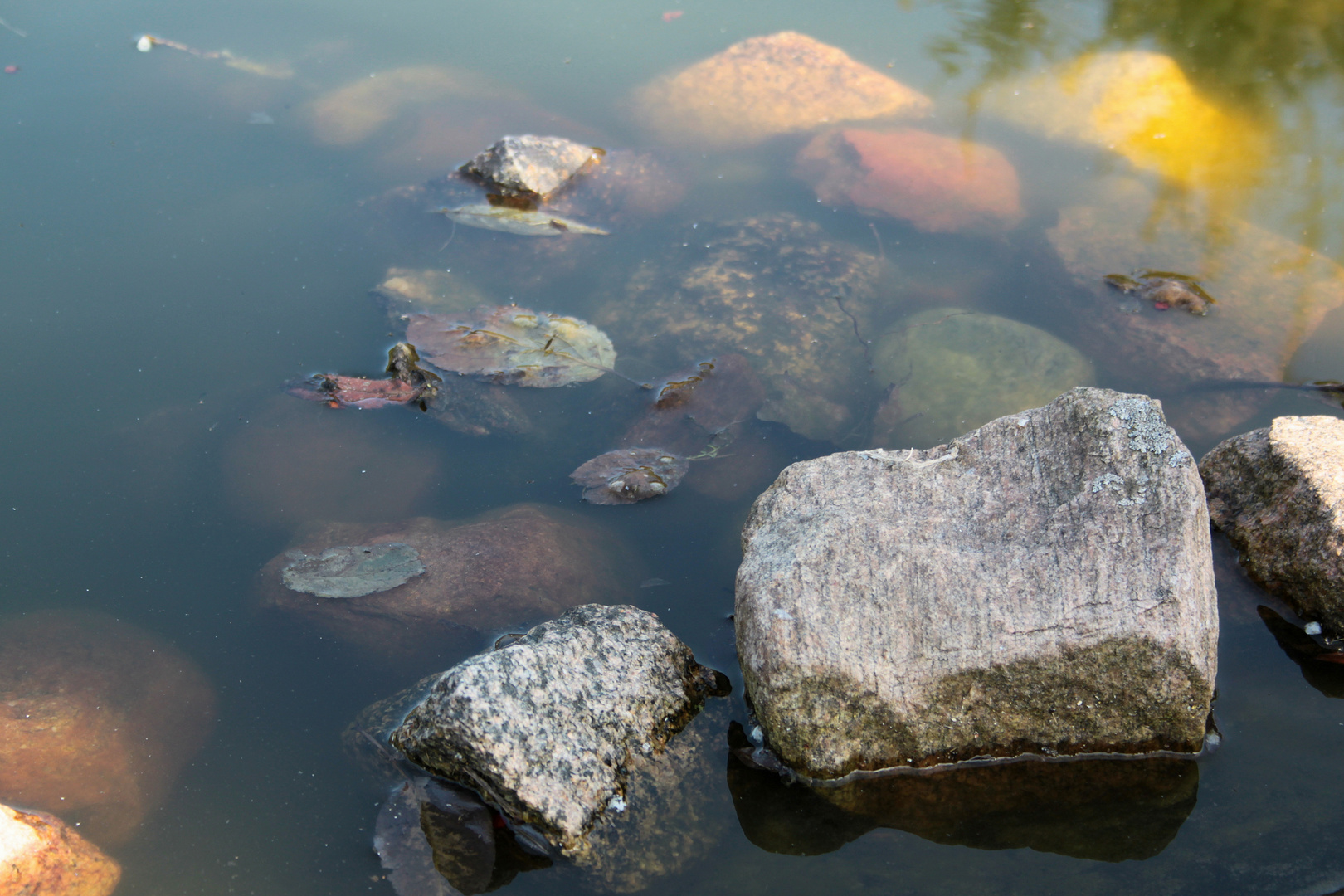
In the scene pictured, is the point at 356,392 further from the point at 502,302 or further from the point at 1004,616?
the point at 1004,616

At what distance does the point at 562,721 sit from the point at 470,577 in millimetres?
925

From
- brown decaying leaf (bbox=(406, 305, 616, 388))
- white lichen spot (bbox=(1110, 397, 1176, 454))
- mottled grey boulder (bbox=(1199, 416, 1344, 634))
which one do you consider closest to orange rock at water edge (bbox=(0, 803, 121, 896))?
brown decaying leaf (bbox=(406, 305, 616, 388))

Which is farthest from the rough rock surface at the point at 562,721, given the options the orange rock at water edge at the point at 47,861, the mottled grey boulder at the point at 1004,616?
the orange rock at water edge at the point at 47,861

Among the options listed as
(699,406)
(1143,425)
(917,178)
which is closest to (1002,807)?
(1143,425)

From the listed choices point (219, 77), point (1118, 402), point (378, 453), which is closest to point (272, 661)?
point (378, 453)

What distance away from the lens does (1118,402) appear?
2701 millimetres

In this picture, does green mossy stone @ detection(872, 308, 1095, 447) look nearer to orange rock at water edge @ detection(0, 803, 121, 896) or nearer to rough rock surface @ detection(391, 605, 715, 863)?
rough rock surface @ detection(391, 605, 715, 863)

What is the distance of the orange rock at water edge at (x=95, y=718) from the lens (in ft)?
8.91

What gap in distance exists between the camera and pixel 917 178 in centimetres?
535

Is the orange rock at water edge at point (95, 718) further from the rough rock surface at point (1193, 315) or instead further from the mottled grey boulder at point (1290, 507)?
the rough rock surface at point (1193, 315)

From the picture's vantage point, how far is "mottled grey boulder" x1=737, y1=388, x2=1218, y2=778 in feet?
7.84

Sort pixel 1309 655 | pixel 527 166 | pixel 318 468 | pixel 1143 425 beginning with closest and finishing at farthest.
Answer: pixel 1143 425 → pixel 1309 655 → pixel 318 468 → pixel 527 166

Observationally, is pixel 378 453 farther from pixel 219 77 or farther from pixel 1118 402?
pixel 219 77

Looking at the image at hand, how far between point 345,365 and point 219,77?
11.4 ft
